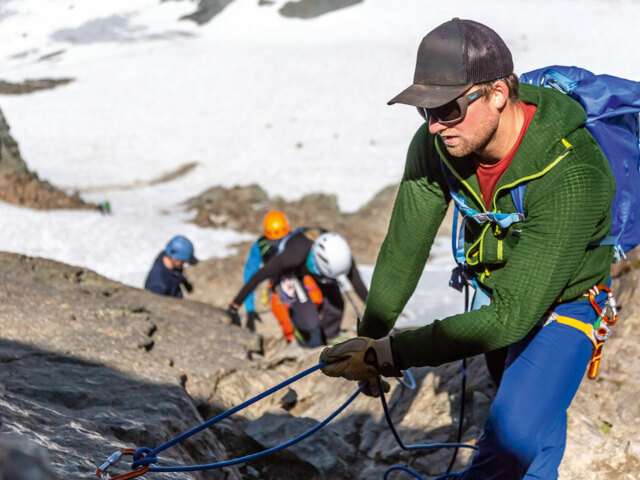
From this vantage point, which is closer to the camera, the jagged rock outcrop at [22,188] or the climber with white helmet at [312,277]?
the climber with white helmet at [312,277]

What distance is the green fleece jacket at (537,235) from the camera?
9.84 ft

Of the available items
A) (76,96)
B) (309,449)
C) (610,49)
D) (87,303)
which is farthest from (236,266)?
(610,49)

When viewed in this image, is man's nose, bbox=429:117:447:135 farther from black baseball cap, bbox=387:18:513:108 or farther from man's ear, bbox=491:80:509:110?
man's ear, bbox=491:80:509:110

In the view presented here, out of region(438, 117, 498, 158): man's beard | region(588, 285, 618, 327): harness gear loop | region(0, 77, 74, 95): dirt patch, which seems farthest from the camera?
region(0, 77, 74, 95): dirt patch

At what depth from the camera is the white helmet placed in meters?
8.44

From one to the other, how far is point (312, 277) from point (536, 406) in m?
6.20

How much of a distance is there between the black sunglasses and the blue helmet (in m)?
7.67

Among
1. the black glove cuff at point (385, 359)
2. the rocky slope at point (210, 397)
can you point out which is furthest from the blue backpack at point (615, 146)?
the rocky slope at point (210, 397)

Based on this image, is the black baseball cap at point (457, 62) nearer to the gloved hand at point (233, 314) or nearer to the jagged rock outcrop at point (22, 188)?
the gloved hand at point (233, 314)

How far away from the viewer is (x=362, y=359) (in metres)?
3.31

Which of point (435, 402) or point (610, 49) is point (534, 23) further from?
point (435, 402)

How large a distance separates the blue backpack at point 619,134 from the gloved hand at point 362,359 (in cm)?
120

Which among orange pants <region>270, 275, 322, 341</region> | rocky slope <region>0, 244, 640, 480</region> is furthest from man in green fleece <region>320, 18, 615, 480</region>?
orange pants <region>270, 275, 322, 341</region>

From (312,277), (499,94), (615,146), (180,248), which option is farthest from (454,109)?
(180,248)
